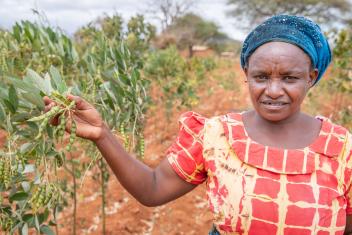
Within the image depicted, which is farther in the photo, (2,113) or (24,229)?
(24,229)

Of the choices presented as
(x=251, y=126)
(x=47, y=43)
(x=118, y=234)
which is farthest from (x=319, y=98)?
(x=251, y=126)

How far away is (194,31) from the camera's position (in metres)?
26.5

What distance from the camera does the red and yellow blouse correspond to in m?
1.11

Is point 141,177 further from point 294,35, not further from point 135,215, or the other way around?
point 135,215

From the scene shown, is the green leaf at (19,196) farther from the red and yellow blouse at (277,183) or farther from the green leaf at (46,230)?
the red and yellow blouse at (277,183)

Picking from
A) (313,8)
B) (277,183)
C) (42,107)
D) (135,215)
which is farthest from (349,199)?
(313,8)

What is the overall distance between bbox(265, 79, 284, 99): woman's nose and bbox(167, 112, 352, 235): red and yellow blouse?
15 centimetres

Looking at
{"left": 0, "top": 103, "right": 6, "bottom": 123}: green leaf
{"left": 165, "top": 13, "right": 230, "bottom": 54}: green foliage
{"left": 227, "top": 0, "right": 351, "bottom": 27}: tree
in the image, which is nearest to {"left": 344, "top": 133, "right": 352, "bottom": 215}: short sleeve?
{"left": 0, "top": 103, "right": 6, "bottom": 123}: green leaf

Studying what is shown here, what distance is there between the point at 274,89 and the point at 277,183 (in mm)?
249

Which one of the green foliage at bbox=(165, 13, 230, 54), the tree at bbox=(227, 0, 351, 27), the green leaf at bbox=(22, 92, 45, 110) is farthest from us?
the green foliage at bbox=(165, 13, 230, 54)

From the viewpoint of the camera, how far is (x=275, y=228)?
3.67ft

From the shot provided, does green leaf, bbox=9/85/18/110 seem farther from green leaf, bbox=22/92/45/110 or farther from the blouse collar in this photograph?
the blouse collar

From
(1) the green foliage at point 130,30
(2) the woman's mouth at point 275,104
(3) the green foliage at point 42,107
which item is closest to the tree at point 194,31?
(1) the green foliage at point 130,30

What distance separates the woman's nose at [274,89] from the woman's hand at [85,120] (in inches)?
17.8
